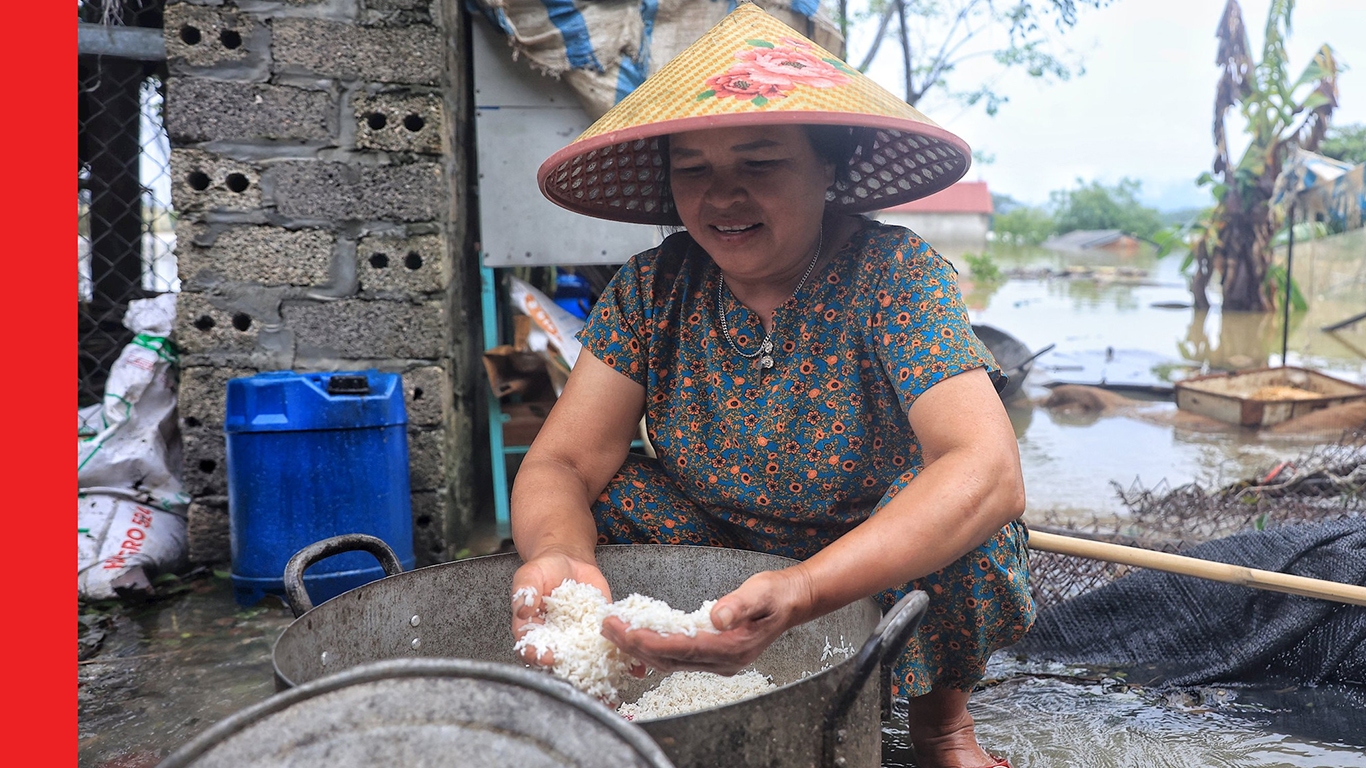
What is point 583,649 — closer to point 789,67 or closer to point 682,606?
point 682,606

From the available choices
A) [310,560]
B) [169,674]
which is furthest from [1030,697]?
[169,674]

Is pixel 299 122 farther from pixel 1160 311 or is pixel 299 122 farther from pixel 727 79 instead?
pixel 1160 311

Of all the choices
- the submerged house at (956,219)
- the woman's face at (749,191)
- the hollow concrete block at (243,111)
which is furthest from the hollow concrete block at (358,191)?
the submerged house at (956,219)

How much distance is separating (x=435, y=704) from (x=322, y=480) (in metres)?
2.27

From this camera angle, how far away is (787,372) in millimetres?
2012

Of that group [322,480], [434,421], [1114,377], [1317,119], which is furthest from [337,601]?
[1317,119]

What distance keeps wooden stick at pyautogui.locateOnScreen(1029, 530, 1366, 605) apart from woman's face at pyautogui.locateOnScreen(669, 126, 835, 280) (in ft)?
3.46

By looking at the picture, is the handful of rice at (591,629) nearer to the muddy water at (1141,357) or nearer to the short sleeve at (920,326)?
the short sleeve at (920,326)

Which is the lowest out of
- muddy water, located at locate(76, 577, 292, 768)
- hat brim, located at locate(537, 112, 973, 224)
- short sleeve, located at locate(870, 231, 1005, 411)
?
muddy water, located at locate(76, 577, 292, 768)

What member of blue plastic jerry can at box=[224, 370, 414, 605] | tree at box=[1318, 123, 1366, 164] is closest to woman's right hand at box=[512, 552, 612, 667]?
blue plastic jerry can at box=[224, 370, 414, 605]

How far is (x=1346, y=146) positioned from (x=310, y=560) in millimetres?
39920

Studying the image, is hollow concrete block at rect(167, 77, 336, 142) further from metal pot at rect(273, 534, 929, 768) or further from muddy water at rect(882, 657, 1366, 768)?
muddy water at rect(882, 657, 1366, 768)

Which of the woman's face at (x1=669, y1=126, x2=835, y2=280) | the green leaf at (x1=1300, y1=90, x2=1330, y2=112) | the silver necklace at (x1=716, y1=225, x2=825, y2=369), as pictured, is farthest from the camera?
the green leaf at (x1=1300, y1=90, x2=1330, y2=112)

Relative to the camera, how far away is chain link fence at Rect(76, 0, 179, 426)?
4.25 meters
